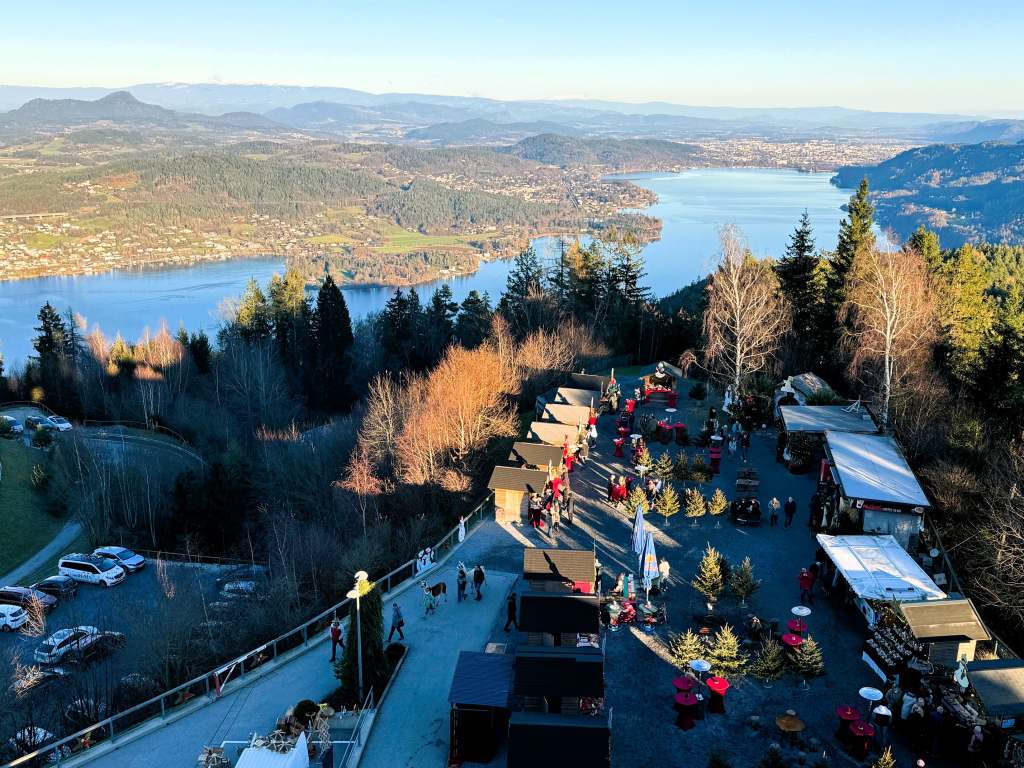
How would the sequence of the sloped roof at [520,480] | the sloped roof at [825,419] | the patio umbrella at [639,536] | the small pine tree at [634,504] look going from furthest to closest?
the sloped roof at [825,419], the sloped roof at [520,480], the small pine tree at [634,504], the patio umbrella at [639,536]

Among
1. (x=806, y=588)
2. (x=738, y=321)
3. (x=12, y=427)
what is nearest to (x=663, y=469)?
(x=806, y=588)

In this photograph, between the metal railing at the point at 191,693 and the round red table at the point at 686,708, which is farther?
the metal railing at the point at 191,693

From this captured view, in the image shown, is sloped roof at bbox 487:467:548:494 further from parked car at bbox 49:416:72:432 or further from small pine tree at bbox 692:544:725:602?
parked car at bbox 49:416:72:432

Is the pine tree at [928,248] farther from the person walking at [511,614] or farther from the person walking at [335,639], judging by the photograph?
the person walking at [335,639]

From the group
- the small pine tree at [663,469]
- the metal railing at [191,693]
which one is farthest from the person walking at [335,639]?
the small pine tree at [663,469]

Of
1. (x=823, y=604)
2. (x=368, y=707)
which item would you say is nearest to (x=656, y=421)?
(x=823, y=604)

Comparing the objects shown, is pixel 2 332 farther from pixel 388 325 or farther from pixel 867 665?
pixel 867 665

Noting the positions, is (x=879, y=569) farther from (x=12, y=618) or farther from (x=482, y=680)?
(x=12, y=618)
